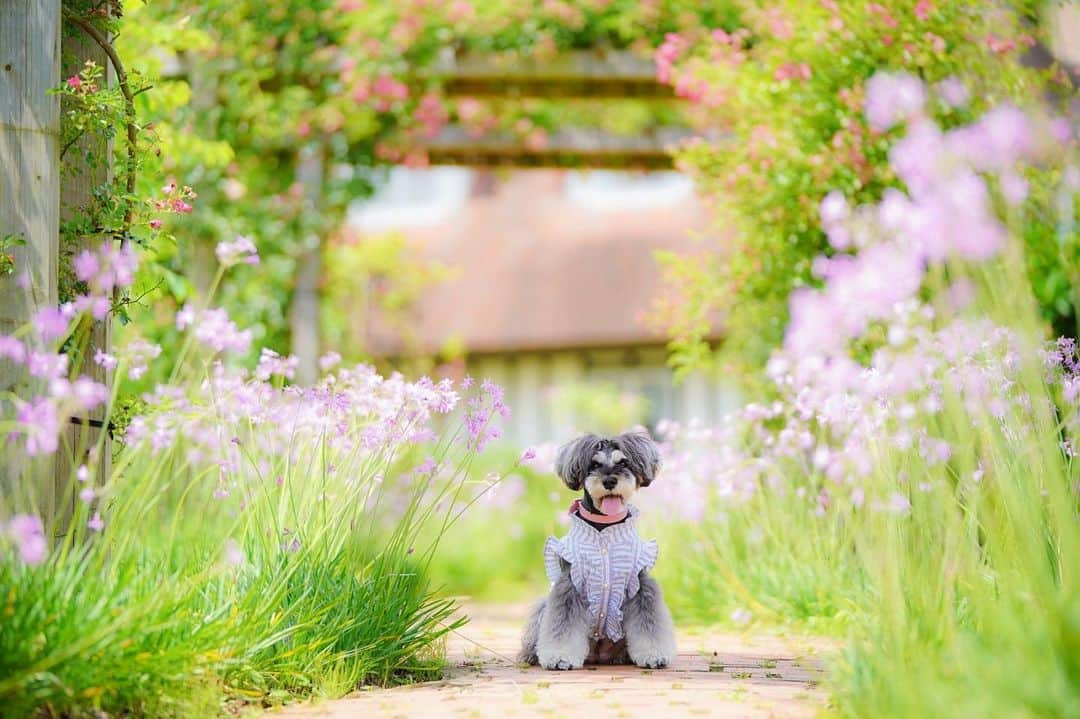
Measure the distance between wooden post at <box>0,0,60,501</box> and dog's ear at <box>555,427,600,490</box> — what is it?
172 centimetres

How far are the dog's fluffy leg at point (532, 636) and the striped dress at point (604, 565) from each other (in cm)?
17

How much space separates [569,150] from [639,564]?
6191mm

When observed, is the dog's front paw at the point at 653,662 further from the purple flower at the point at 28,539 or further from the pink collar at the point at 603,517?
the purple flower at the point at 28,539

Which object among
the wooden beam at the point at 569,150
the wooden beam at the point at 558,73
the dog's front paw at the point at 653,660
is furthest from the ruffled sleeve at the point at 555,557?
the wooden beam at the point at 569,150

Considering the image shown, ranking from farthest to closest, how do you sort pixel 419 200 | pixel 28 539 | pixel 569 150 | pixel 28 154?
pixel 419 200
pixel 569 150
pixel 28 154
pixel 28 539

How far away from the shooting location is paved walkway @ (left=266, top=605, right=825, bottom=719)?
11.3 feet

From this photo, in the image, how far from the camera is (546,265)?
1608cm

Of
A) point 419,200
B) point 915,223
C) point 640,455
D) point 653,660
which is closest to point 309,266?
point 640,455

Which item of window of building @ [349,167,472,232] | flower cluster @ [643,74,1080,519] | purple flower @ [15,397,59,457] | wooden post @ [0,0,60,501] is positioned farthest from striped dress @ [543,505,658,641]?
window of building @ [349,167,472,232]

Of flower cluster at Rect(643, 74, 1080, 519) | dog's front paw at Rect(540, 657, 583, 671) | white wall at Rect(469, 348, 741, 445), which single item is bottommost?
dog's front paw at Rect(540, 657, 583, 671)

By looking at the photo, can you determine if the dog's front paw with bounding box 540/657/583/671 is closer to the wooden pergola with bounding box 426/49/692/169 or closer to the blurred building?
the wooden pergola with bounding box 426/49/692/169

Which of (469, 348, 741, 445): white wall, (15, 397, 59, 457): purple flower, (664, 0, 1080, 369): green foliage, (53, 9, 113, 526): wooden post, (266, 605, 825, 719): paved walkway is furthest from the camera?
(469, 348, 741, 445): white wall

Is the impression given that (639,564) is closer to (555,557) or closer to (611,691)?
(555,557)

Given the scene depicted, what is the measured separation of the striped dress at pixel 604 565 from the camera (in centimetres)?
436
